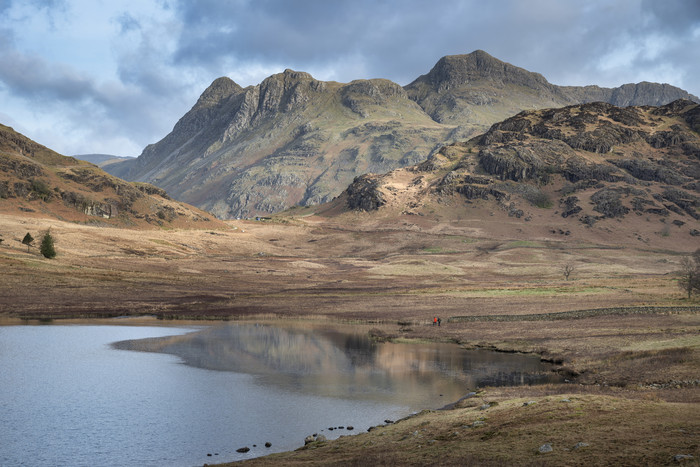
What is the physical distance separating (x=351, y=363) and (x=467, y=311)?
129ft

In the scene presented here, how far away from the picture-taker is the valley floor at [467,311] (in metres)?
23.2

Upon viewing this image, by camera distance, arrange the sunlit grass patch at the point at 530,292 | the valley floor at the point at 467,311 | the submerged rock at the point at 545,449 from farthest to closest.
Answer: the sunlit grass patch at the point at 530,292 → the valley floor at the point at 467,311 → the submerged rock at the point at 545,449

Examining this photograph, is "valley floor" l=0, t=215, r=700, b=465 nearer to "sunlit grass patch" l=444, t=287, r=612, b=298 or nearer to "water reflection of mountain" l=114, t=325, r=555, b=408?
"sunlit grass patch" l=444, t=287, r=612, b=298

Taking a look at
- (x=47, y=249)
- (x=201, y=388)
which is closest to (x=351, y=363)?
(x=201, y=388)

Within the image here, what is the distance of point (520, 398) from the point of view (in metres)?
33.9

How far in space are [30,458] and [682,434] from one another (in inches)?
1179

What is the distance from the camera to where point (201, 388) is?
44.0 m

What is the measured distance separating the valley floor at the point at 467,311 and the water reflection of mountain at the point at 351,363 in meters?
4.40

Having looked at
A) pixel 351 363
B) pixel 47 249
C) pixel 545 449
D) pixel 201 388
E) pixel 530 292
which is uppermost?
pixel 47 249

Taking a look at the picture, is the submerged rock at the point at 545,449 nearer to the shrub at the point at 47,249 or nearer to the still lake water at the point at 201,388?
the still lake water at the point at 201,388

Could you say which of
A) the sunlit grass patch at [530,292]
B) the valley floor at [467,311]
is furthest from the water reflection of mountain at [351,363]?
the sunlit grass patch at [530,292]

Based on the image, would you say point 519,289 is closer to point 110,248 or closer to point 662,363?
point 662,363

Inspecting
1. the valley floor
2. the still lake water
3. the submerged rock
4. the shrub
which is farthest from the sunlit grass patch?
the submerged rock

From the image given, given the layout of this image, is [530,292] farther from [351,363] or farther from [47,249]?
[47,249]
